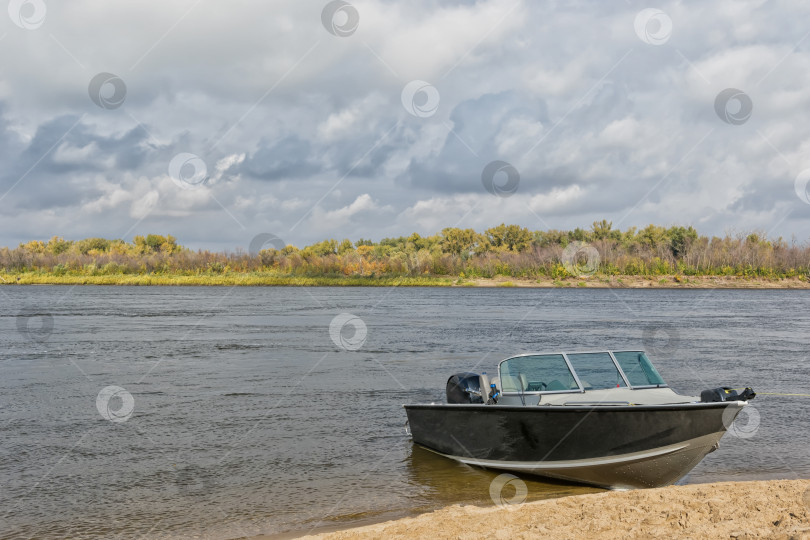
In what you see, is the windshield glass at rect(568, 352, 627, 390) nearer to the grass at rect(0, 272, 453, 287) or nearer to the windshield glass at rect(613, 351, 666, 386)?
the windshield glass at rect(613, 351, 666, 386)

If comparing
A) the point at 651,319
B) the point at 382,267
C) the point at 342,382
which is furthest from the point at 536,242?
the point at 342,382

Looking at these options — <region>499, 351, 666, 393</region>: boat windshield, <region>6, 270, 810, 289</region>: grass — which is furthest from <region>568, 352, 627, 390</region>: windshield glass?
<region>6, 270, 810, 289</region>: grass

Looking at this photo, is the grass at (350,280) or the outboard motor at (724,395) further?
the grass at (350,280)

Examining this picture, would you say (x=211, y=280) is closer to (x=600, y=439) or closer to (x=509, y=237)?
(x=509, y=237)

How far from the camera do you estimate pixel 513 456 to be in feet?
36.5

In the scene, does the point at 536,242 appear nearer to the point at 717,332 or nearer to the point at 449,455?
the point at 717,332

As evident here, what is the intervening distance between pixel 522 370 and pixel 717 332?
30691 millimetres

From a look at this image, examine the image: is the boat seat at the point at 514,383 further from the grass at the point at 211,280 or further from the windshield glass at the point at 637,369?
the grass at the point at 211,280

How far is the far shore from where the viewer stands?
104688 mm

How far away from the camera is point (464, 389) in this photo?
Result: 1264 centimetres

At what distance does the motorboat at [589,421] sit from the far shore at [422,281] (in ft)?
327

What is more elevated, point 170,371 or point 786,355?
point 170,371

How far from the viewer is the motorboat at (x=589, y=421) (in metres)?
9.73

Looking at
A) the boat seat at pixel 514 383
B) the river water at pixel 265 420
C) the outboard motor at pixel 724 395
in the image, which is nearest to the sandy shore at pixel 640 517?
the outboard motor at pixel 724 395
